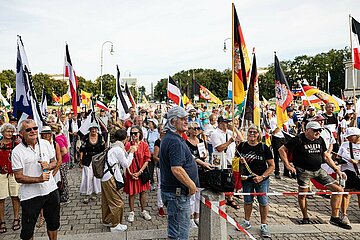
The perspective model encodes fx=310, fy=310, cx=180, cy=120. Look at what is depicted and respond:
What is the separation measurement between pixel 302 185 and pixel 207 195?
2.44m

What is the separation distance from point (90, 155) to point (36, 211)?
307 centimetres

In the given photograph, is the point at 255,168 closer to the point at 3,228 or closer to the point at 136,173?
the point at 136,173

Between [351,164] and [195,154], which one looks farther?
[351,164]

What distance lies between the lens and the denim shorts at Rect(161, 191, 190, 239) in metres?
3.84

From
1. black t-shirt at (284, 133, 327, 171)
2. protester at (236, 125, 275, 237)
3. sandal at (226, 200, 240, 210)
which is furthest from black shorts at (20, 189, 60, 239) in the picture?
black t-shirt at (284, 133, 327, 171)

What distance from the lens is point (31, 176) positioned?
13.5ft

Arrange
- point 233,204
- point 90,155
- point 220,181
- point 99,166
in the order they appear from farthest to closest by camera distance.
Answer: point 90,155, point 233,204, point 99,166, point 220,181

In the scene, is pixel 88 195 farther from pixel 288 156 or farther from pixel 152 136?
pixel 288 156

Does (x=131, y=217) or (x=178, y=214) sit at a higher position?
(x=178, y=214)

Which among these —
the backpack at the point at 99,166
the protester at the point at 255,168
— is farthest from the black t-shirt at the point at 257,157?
the backpack at the point at 99,166

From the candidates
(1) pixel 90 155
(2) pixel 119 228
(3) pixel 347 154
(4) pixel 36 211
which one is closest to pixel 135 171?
(2) pixel 119 228

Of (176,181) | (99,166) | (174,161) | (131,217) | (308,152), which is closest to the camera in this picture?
(174,161)

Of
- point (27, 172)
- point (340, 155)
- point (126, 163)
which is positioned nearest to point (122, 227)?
point (126, 163)

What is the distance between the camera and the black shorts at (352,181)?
5914 millimetres
